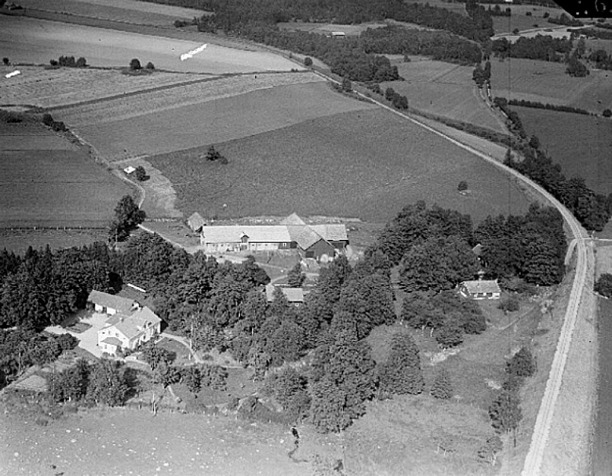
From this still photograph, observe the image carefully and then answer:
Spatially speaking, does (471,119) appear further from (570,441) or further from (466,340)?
(570,441)

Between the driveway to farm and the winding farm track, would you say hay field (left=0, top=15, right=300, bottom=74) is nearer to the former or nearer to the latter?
the winding farm track

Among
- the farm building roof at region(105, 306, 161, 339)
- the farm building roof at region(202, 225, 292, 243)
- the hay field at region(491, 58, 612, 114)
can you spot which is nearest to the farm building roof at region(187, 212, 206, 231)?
the farm building roof at region(202, 225, 292, 243)

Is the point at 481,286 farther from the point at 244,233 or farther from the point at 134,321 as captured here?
the point at 134,321

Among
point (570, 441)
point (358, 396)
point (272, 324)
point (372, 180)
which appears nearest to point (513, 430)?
point (570, 441)

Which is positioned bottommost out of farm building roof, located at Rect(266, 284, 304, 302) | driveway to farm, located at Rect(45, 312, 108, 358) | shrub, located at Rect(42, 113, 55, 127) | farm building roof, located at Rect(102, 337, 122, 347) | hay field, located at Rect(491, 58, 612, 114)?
driveway to farm, located at Rect(45, 312, 108, 358)

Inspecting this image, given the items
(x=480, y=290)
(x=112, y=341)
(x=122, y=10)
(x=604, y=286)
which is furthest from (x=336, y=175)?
(x=122, y=10)

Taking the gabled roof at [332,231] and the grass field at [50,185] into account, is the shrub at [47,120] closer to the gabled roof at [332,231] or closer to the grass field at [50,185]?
the grass field at [50,185]
